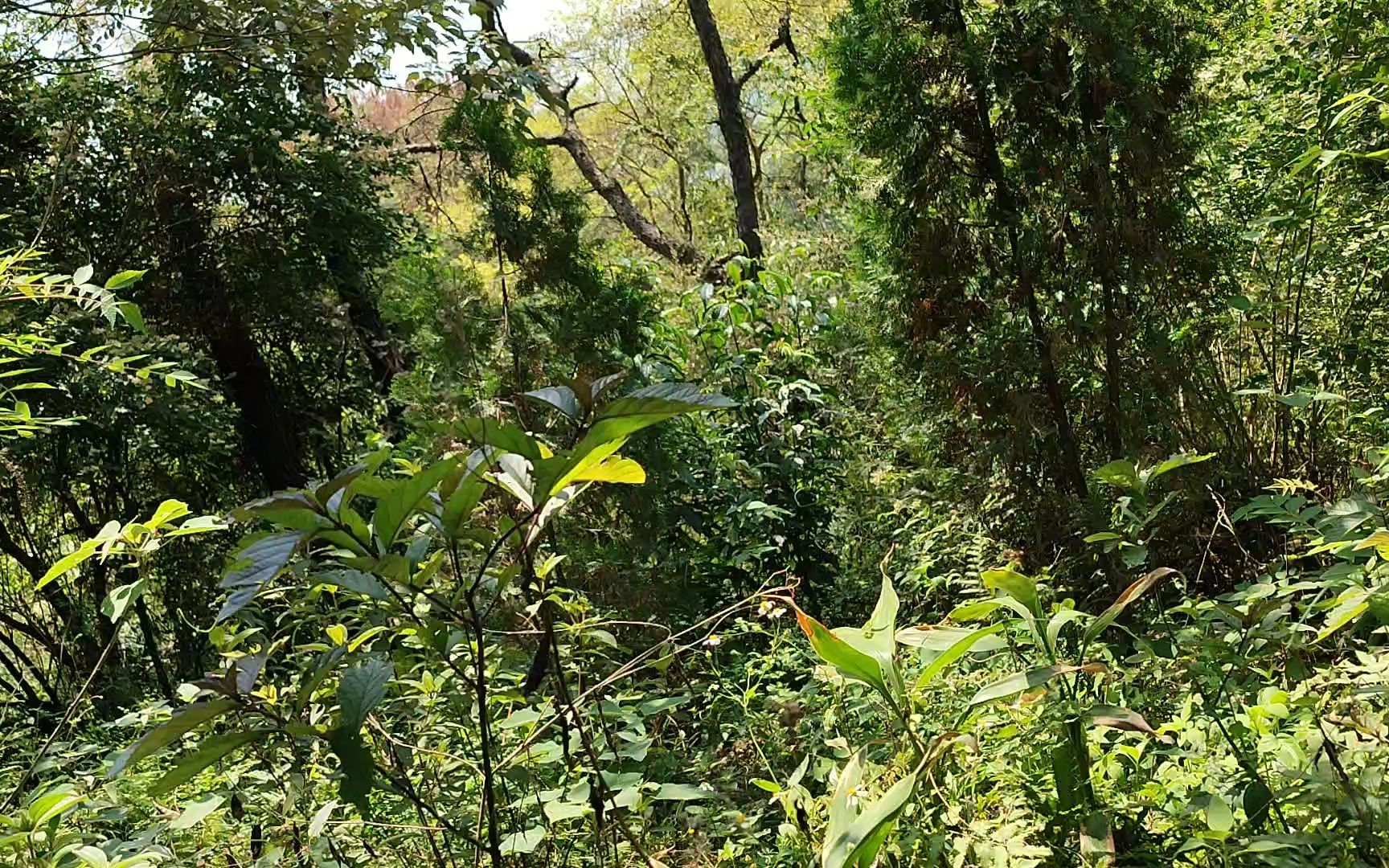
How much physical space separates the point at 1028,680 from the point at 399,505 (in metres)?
0.61

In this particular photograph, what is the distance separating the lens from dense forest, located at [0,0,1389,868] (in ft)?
3.26

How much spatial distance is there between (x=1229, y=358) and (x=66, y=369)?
4.52 m

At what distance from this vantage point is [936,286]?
2.86 metres

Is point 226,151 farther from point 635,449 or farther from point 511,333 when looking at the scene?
point 635,449

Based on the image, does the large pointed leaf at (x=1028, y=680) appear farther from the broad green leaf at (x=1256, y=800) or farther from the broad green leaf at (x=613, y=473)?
the broad green leaf at (x=613, y=473)

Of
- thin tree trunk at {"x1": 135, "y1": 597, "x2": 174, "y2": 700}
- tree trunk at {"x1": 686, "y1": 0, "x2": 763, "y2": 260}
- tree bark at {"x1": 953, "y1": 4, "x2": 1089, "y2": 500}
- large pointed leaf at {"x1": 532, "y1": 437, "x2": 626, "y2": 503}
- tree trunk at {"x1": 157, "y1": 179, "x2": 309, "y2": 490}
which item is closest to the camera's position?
large pointed leaf at {"x1": 532, "y1": 437, "x2": 626, "y2": 503}

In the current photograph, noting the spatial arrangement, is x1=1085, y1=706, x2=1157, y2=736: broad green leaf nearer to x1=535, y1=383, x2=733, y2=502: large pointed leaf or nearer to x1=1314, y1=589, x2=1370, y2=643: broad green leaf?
x1=1314, y1=589, x2=1370, y2=643: broad green leaf

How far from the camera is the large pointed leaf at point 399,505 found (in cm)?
78

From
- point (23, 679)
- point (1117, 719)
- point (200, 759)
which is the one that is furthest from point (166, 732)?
point (23, 679)

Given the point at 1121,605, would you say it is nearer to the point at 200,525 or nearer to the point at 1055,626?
the point at 1055,626

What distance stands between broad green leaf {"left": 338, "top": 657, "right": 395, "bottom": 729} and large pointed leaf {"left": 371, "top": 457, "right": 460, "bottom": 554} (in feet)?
0.47

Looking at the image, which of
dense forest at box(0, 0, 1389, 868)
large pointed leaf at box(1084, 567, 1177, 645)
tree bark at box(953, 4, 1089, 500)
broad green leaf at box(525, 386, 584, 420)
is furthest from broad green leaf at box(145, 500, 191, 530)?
tree bark at box(953, 4, 1089, 500)

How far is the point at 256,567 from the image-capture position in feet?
2.31

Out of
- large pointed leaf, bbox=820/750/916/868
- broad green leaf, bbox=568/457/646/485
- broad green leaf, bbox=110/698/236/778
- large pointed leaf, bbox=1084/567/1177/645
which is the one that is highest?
broad green leaf, bbox=568/457/646/485
